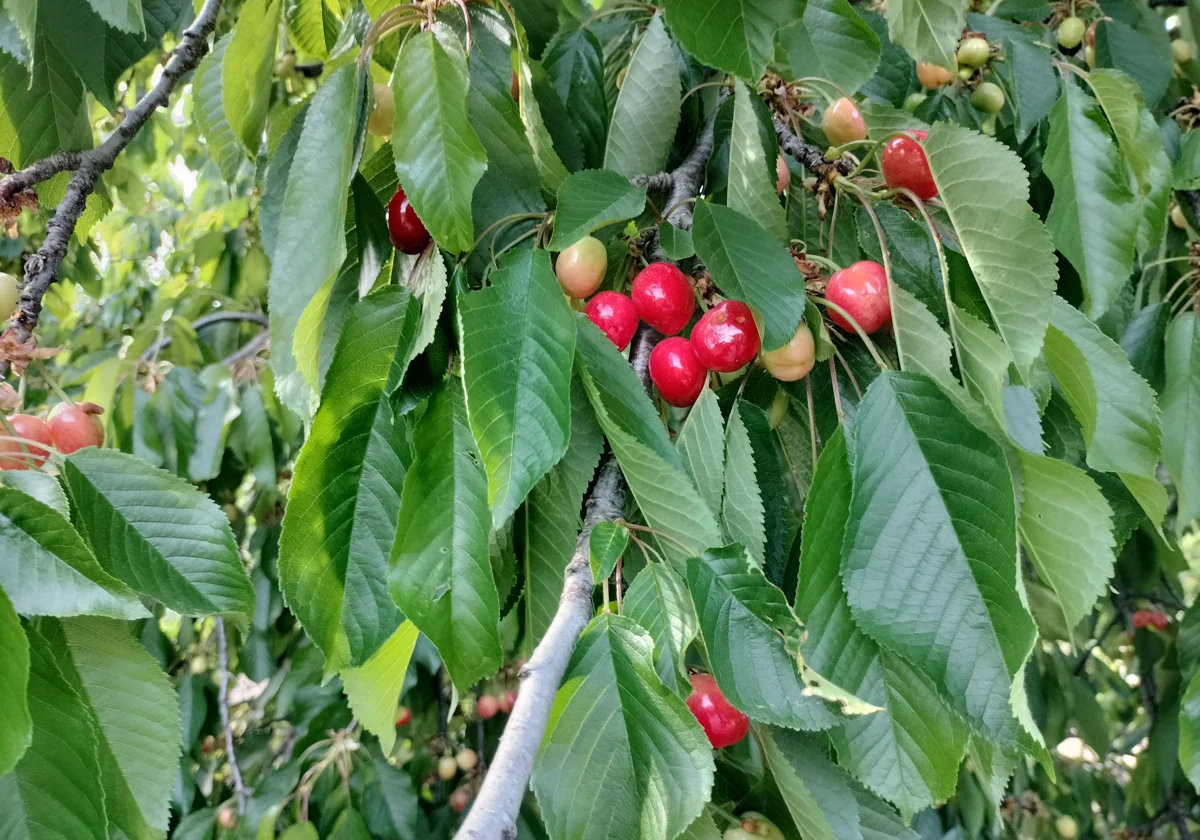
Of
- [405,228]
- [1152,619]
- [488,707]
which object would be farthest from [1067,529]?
[1152,619]

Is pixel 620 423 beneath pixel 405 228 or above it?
beneath

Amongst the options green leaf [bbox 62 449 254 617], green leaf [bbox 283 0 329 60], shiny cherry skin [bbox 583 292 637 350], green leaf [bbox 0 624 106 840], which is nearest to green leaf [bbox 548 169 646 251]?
shiny cherry skin [bbox 583 292 637 350]

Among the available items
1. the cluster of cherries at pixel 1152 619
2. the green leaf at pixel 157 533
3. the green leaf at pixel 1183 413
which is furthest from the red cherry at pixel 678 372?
the cluster of cherries at pixel 1152 619

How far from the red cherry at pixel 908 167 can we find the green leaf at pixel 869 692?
12.6 inches

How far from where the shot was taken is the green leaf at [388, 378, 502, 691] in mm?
496

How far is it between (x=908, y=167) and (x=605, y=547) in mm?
458

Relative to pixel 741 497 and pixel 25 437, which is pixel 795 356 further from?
pixel 25 437

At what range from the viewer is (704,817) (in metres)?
0.55

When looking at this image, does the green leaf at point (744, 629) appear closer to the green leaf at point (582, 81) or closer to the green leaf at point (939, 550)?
the green leaf at point (939, 550)

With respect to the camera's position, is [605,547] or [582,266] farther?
[582,266]

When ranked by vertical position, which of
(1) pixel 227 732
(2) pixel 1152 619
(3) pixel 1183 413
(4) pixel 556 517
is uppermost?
(4) pixel 556 517

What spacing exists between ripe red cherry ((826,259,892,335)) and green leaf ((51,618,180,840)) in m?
0.58

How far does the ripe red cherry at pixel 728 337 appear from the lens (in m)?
0.66

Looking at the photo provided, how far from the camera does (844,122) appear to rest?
32.9 inches
